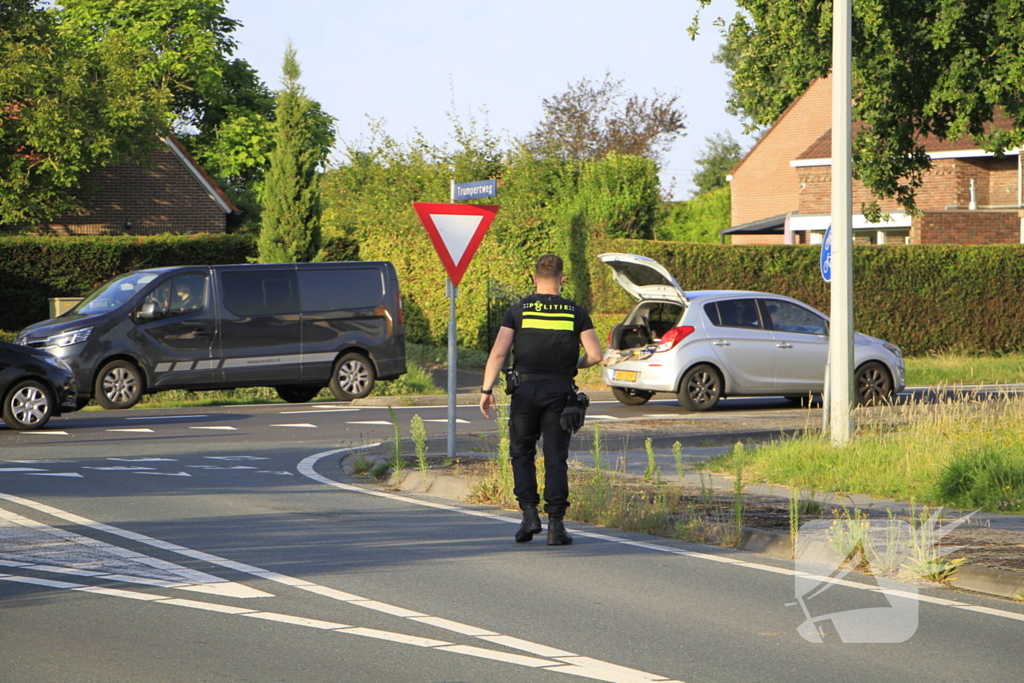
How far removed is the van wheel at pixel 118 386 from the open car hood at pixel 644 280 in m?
6.96

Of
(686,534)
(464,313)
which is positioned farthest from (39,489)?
(464,313)

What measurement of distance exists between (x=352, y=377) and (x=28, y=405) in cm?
593

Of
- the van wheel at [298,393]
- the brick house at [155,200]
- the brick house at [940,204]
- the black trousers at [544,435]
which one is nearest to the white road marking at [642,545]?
the black trousers at [544,435]

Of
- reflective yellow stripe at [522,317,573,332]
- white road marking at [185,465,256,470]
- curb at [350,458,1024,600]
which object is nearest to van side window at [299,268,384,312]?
white road marking at [185,465,256,470]

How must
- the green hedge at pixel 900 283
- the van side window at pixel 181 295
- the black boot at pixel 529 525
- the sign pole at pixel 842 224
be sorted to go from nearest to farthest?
the black boot at pixel 529 525
the sign pole at pixel 842 224
the van side window at pixel 181 295
the green hedge at pixel 900 283

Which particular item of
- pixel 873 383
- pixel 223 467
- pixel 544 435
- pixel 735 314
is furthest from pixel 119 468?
pixel 873 383

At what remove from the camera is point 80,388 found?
18516 millimetres

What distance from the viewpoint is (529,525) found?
857 centimetres

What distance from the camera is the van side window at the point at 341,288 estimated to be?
20.4 metres

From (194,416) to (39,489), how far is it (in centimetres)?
745

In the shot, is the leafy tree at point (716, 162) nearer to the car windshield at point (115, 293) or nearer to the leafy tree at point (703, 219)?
the leafy tree at point (703, 219)

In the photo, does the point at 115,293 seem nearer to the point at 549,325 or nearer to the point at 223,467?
the point at 223,467

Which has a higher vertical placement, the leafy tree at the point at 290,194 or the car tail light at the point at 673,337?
the leafy tree at the point at 290,194

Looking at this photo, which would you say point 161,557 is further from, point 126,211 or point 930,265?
point 126,211
